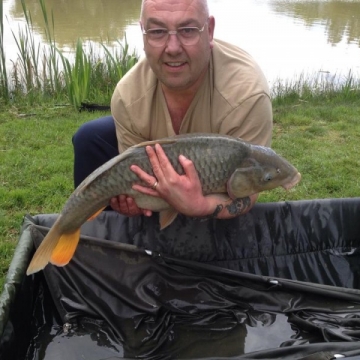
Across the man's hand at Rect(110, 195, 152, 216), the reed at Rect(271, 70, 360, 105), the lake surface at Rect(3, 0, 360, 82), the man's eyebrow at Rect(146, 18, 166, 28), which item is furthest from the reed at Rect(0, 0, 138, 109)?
the man's eyebrow at Rect(146, 18, 166, 28)

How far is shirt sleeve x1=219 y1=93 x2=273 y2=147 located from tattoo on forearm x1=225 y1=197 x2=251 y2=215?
170 millimetres

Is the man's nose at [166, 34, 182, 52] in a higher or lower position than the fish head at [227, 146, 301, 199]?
higher

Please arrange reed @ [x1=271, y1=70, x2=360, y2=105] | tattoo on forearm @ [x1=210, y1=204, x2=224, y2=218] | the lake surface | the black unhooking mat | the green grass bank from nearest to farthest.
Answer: tattoo on forearm @ [x1=210, y1=204, x2=224, y2=218] < the black unhooking mat < the green grass bank < reed @ [x1=271, y1=70, x2=360, y2=105] < the lake surface

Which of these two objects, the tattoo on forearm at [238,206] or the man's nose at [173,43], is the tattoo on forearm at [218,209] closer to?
the tattoo on forearm at [238,206]

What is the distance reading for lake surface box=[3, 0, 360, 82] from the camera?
233 inches

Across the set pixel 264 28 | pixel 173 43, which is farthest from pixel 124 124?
pixel 264 28

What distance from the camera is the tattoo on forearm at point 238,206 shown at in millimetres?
1437

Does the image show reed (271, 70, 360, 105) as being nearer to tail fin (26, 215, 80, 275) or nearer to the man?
the man

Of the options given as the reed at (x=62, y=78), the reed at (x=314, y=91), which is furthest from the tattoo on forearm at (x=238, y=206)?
the reed at (x=314, y=91)

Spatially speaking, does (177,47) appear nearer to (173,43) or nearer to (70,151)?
(173,43)

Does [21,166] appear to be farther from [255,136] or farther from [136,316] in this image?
[255,136]

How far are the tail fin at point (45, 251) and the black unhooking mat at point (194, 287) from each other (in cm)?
9

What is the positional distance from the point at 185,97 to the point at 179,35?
0.21 m

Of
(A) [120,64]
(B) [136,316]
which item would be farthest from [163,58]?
(A) [120,64]
